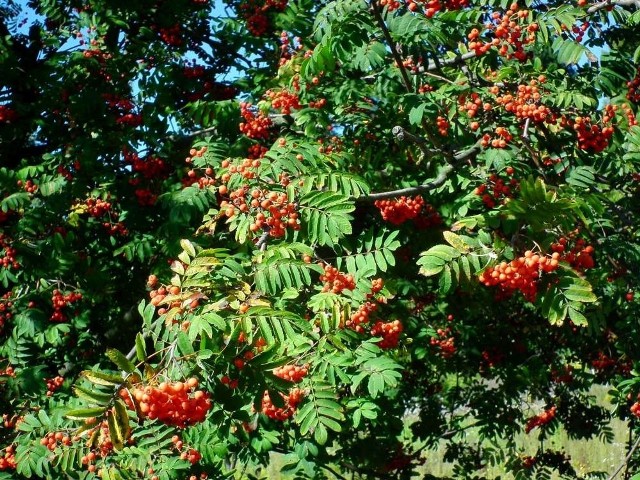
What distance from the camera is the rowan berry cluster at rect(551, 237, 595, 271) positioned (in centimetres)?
301

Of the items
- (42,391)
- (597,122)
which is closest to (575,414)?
(597,122)

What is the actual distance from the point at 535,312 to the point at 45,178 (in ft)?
13.7

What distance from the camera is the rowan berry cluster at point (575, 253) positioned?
3.01 m

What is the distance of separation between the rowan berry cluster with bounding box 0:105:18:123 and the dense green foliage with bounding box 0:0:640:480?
19 millimetres

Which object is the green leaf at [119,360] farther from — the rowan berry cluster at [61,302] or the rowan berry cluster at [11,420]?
the rowan berry cluster at [61,302]

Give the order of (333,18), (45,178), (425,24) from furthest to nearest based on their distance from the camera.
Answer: (45,178) < (333,18) < (425,24)

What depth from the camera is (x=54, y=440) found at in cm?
338

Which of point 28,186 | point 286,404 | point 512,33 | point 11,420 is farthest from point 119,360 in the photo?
point 28,186

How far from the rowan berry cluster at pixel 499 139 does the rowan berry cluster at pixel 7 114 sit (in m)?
4.09

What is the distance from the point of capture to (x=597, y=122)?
3.63 m

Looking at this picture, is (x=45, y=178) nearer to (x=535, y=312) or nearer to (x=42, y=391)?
(x=42, y=391)

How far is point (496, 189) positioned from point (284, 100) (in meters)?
1.56

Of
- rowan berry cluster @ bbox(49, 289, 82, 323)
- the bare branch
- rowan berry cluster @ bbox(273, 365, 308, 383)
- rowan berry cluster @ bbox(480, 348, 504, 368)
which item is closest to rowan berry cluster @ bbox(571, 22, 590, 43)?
the bare branch

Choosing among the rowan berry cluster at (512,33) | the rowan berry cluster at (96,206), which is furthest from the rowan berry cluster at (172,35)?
the rowan berry cluster at (512,33)
